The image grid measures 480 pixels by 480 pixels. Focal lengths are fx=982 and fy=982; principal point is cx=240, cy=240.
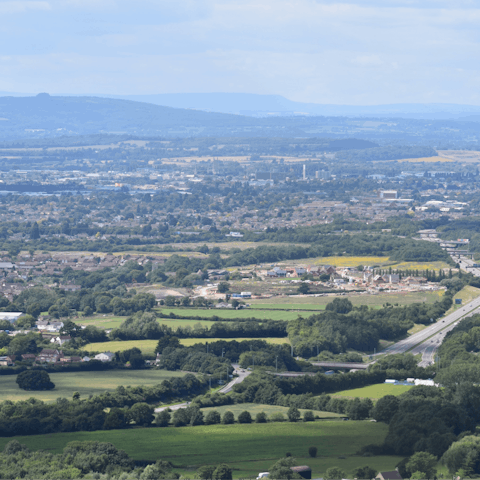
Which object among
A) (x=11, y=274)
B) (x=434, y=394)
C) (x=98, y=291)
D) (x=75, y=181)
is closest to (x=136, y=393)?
(x=434, y=394)

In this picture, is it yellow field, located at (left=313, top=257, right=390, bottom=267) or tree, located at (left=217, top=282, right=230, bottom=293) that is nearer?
tree, located at (left=217, top=282, right=230, bottom=293)

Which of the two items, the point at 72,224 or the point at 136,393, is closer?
the point at 136,393

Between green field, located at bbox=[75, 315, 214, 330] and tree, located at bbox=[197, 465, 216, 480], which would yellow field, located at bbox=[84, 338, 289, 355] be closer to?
green field, located at bbox=[75, 315, 214, 330]

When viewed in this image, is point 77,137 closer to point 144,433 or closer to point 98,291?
point 98,291

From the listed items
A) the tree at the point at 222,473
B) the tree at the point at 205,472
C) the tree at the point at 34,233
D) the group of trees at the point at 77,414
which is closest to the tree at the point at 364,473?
the tree at the point at 222,473

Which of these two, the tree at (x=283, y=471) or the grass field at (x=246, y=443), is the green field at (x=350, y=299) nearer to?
the grass field at (x=246, y=443)

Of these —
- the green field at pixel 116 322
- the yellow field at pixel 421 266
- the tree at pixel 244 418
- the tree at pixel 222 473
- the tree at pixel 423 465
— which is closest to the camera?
the tree at pixel 222 473

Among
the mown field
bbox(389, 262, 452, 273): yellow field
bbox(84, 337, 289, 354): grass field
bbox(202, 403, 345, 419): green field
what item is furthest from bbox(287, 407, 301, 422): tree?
bbox(389, 262, 452, 273): yellow field
